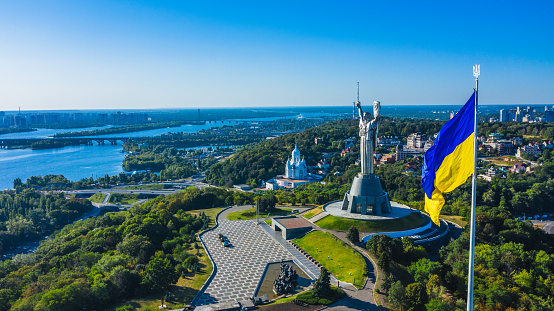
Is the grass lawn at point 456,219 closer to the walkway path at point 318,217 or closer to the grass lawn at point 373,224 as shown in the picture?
the grass lawn at point 373,224

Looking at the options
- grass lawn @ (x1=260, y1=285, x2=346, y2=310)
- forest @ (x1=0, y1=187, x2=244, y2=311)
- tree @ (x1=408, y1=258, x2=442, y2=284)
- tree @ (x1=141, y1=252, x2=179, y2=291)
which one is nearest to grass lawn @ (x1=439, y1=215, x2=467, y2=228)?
tree @ (x1=408, y1=258, x2=442, y2=284)

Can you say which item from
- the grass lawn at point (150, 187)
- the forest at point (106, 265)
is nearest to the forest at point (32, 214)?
the grass lawn at point (150, 187)

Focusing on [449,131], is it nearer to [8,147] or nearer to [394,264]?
[394,264]

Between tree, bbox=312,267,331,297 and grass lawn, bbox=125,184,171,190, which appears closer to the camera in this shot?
tree, bbox=312,267,331,297

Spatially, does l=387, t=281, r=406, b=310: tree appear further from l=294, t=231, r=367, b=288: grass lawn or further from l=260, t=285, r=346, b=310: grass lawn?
l=294, t=231, r=367, b=288: grass lawn

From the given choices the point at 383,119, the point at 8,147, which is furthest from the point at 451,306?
the point at 8,147
